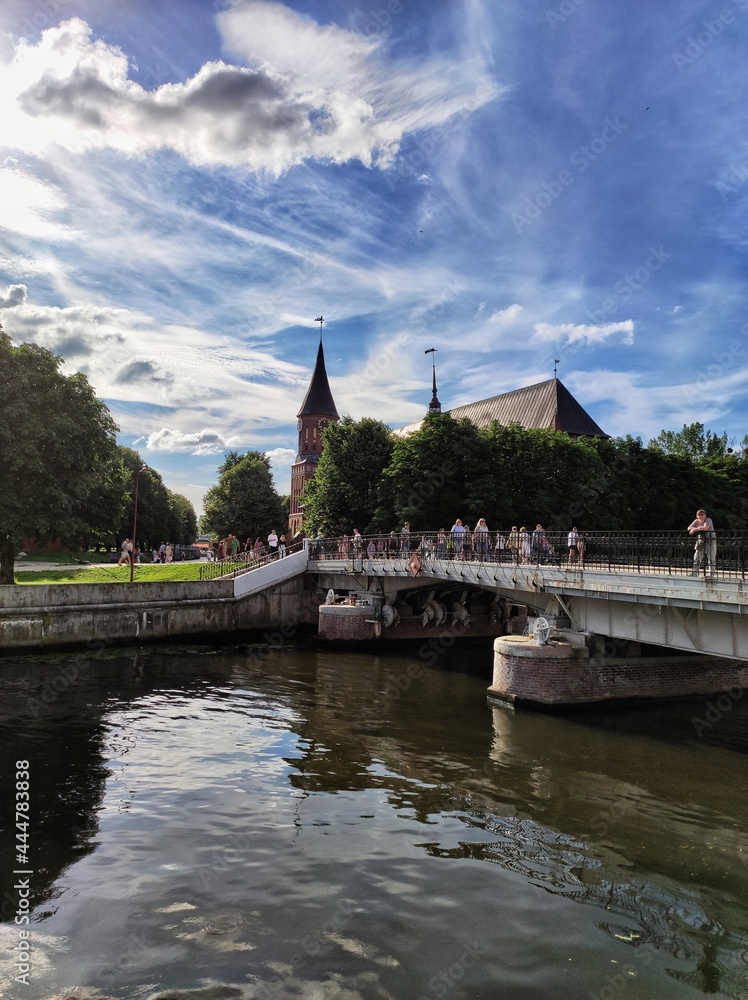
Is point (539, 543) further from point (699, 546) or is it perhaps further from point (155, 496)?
point (155, 496)

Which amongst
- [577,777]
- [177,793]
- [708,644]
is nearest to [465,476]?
[708,644]

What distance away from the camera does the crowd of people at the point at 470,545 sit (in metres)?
20.5

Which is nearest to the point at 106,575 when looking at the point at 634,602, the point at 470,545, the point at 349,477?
the point at 349,477

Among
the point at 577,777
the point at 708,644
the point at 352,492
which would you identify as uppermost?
the point at 352,492

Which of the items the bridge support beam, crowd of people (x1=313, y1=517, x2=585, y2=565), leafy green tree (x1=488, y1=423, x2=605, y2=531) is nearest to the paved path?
crowd of people (x1=313, y1=517, x2=585, y2=565)

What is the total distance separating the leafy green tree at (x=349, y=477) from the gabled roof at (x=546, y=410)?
1850cm

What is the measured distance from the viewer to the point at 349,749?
1478 cm

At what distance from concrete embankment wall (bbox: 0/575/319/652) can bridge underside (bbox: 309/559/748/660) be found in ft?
41.8

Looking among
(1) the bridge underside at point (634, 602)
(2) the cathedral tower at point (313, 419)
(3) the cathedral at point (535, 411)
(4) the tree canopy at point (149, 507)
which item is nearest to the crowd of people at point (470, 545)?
(1) the bridge underside at point (634, 602)

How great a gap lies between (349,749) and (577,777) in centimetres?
490

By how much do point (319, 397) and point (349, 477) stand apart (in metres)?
70.5

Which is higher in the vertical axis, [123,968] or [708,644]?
[708,644]

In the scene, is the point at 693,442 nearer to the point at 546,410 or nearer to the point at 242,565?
the point at 546,410

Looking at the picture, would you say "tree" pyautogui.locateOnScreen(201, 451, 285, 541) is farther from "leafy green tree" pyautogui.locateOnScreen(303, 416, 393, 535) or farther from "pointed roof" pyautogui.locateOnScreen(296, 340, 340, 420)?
"pointed roof" pyautogui.locateOnScreen(296, 340, 340, 420)
